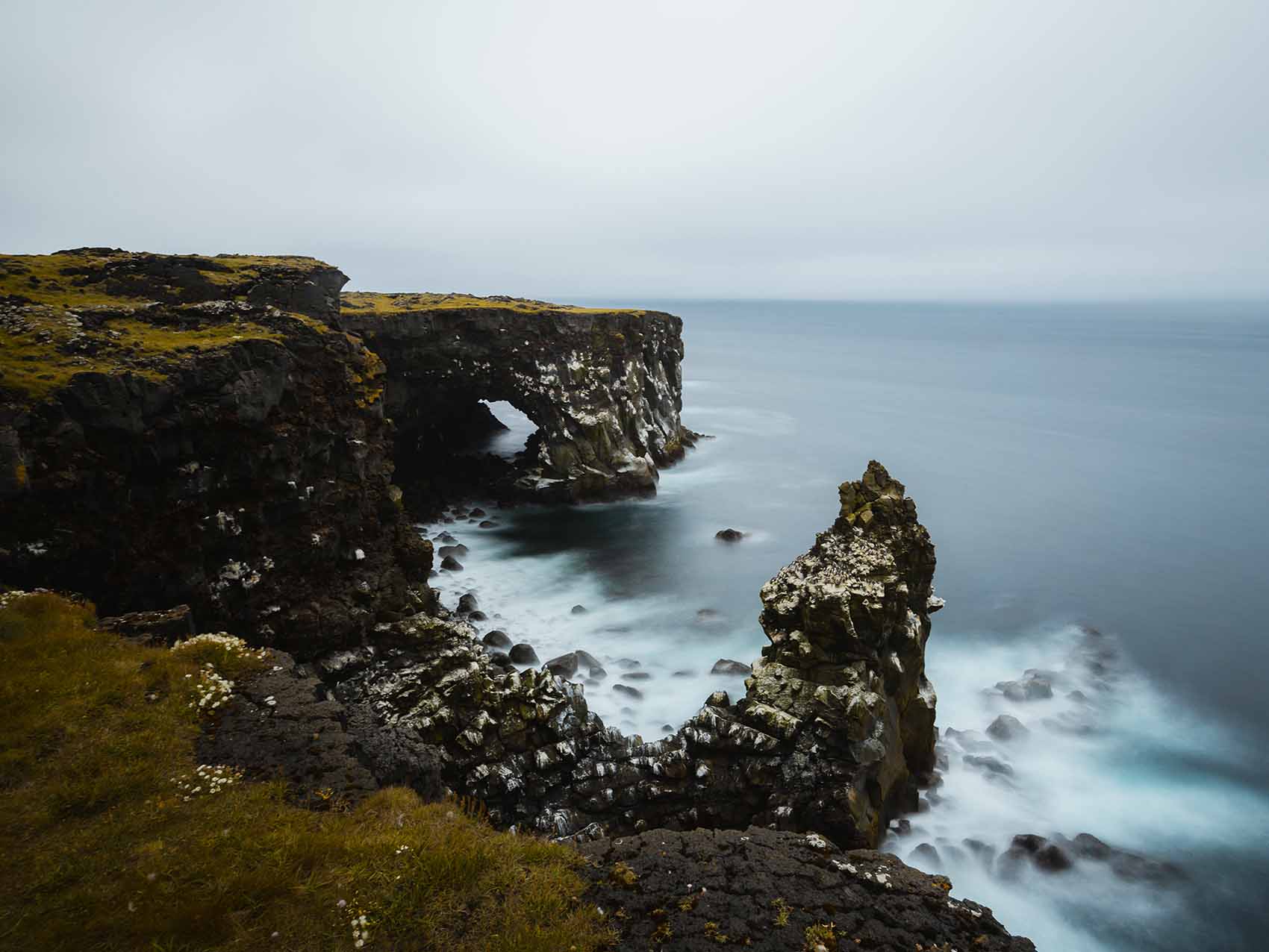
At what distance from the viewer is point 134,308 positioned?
17.8 m

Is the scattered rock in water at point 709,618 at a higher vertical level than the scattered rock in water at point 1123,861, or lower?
higher

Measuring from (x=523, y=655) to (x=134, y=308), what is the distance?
15462mm

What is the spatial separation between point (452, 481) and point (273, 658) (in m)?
32.7

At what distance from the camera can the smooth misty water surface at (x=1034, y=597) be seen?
16.3 m

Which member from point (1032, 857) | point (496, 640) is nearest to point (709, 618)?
point (496, 640)

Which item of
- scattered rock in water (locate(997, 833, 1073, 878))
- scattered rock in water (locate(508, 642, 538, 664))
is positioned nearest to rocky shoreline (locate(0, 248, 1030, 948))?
scattered rock in water (locate(508, 642, 538, 664))

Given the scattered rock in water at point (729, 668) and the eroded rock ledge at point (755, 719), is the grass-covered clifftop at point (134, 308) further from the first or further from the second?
the scattered rock in water at point (729, 668)

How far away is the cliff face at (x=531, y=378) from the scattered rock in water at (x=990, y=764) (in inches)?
1063

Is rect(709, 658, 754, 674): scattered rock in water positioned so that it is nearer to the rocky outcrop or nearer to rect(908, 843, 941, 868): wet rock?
the rocky outcrop

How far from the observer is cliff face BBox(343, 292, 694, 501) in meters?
37.9

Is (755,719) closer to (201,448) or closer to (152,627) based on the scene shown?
(152,627)

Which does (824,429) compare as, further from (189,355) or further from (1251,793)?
(189,355)

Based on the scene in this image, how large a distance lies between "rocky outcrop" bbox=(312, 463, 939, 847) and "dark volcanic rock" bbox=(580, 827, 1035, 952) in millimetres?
5406

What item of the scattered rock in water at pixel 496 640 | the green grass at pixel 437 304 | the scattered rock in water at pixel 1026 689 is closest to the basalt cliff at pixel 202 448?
the scattered rock in water at pixel 496 640
